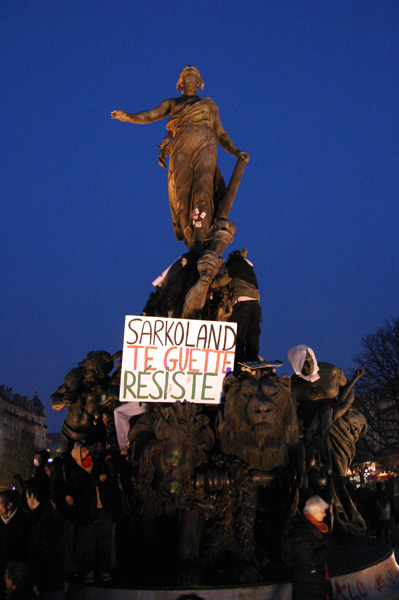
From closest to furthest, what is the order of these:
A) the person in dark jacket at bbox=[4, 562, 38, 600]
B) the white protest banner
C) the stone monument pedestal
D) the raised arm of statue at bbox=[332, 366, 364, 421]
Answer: the person in dark jacket at bbox=[4, 562, 38, 600] → the stone monument pedestal → the white protest banner → the raised arm of statue at bbox=[332, 366, 364, 421]

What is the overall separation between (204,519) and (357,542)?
1.71m

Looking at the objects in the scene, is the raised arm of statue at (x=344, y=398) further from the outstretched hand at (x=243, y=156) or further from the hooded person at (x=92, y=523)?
the outstretched hand at (x=243, y=156)

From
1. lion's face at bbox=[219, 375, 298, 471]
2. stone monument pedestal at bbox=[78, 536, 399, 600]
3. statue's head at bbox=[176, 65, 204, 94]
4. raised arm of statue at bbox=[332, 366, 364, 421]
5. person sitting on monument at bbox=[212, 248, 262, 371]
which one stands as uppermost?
statue's head at bbox=[176, 65, 204, 94]

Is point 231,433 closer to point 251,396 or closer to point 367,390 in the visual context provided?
point 251,396

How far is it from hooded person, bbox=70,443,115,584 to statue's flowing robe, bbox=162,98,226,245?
156 inches

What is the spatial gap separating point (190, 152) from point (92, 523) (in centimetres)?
527

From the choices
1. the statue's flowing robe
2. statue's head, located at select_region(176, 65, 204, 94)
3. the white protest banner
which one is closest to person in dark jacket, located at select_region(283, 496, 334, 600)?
the white protest banner

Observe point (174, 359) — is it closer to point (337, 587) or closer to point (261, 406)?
point (261, 406)

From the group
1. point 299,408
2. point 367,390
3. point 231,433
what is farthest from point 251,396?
point 367,390

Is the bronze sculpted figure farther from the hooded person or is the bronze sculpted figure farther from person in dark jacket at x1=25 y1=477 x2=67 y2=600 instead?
person in dark jacket at x1=25 y1=477 x2=67 y2=600

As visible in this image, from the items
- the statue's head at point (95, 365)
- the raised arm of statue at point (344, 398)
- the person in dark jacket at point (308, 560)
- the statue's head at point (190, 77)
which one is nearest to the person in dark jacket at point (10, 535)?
the person in dark jacket at point (308, 560)

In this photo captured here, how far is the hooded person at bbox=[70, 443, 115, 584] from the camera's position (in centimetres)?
424

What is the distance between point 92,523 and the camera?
14.2 feet

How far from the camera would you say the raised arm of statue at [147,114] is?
764 centimetres
